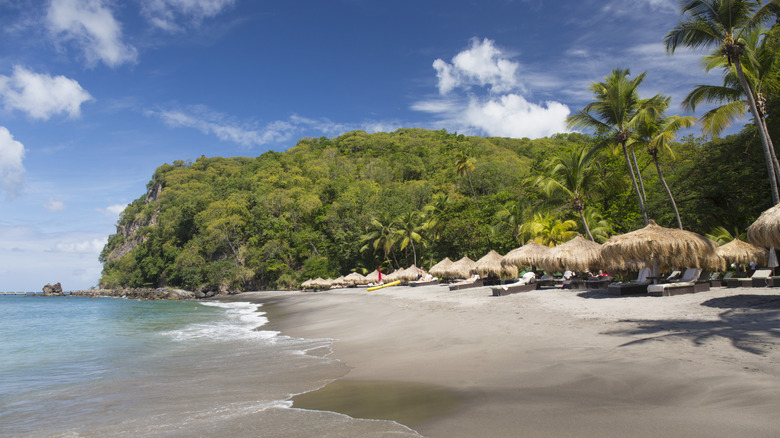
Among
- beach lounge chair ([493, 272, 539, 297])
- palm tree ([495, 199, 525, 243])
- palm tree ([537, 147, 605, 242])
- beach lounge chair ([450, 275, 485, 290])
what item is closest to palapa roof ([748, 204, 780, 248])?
beach lounge chair ([493, 272, 539, 297])

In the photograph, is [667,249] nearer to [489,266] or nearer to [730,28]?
[730,28]

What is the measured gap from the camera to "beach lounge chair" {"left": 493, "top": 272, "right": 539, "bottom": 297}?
14.7 m

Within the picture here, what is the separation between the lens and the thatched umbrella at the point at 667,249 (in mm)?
10492

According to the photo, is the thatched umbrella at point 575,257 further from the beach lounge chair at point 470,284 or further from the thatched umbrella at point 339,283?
the thatched umbrella at point 339,283

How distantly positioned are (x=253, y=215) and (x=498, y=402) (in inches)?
2126

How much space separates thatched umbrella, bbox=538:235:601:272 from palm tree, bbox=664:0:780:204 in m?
4.97

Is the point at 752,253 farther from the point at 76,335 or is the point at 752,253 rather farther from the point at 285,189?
the point at 285,189

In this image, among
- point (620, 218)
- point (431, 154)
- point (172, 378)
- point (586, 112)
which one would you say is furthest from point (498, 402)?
point (431, 154)

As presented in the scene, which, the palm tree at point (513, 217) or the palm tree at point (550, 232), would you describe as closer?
the palm tree at point (550, 232)

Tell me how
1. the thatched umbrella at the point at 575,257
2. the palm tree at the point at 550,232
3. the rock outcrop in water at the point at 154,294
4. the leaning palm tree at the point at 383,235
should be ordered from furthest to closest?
the rock outcrop in water at the point at 154,294 < the leaning palm tree at the point at 383,235 < the palm tree at the point at 550,232 < the thatched umbrella at the point at 575,257

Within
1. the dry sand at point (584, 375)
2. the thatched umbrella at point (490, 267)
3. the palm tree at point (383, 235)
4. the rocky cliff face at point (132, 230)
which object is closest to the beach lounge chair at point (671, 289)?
the dry sand at point (584, 375)

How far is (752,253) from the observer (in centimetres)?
1249

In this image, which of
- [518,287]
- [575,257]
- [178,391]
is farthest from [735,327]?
[518,287]

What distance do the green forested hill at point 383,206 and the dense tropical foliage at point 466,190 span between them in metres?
0.14
